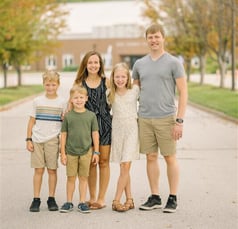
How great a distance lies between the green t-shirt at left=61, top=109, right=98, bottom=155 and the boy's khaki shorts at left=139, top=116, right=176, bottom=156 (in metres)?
0.54

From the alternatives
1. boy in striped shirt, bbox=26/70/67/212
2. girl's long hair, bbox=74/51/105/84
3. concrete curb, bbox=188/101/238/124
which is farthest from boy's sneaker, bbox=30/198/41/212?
concrete curb, bbox=188/101/238/124

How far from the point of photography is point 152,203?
21.2 ft

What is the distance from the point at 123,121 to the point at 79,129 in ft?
1.54

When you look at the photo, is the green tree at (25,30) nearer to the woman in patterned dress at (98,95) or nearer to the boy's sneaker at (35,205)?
the woman in patterned dress at (98,95)

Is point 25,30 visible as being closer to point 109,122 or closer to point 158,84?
point 109,122

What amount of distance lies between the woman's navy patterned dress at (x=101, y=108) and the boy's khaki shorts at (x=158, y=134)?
0.35m

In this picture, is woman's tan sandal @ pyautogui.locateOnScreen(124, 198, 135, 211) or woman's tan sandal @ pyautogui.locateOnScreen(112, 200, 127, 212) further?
woman's tan sandal @ pyautogui.locateOnScreen(124, 198, 135, 211)

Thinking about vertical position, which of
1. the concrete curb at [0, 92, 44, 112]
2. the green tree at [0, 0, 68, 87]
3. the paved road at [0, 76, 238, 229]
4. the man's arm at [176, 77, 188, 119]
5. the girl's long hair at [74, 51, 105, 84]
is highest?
the green tree at [0, 0, 68, 87]

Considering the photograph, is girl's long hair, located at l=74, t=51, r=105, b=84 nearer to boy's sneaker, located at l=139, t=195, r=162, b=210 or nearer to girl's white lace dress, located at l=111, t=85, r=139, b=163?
girl's white lace dress, located at l=111, t=85, r=139, b=163

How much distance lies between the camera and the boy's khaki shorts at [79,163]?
6.24 m

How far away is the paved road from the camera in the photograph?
588 cm

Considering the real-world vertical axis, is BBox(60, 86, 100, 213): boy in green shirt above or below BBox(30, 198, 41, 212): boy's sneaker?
above

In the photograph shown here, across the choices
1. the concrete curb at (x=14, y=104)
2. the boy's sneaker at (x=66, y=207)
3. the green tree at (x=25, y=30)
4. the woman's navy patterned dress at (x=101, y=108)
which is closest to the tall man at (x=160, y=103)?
the woman's navy patterned dress at (x=101, y=108)

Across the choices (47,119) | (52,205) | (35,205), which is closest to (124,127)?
(47,119)
